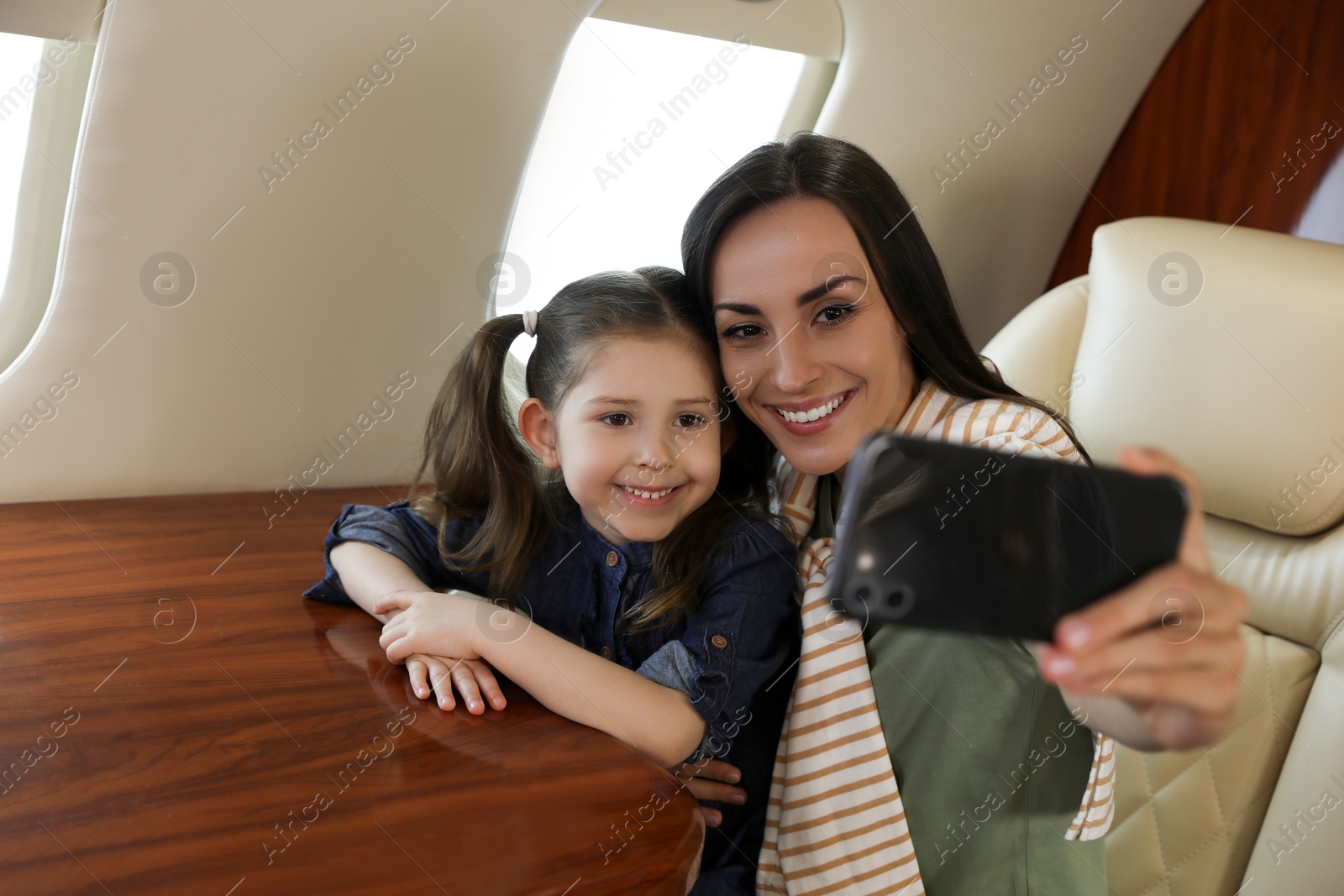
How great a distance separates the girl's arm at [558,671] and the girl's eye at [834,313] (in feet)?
1.47

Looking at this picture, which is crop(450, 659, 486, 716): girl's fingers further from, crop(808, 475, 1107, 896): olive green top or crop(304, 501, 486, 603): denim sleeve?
crop(808, 475, 1107, 896): olive green top

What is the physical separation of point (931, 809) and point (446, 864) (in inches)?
20.6

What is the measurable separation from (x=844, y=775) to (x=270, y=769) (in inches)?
21.2

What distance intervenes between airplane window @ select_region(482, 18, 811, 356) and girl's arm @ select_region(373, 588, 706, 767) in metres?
0.81

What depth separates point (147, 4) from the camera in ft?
3.84

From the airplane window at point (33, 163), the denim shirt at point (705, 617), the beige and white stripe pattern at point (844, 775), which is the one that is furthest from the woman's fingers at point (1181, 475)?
the airplane window at point (33, 163)

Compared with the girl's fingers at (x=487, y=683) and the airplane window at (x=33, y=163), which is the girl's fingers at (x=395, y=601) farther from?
the airplane window at (x=33, y=163)

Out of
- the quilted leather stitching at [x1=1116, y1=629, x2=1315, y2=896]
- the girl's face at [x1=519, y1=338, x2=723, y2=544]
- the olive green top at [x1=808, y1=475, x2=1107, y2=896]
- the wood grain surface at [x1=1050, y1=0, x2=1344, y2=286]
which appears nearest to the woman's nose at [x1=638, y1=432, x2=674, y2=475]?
the girl's face at [x1=519, y1=338, x2=723, y2=544]

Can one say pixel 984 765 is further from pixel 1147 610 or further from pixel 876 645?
pixel 1147 610

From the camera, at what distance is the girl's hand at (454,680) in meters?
0.94

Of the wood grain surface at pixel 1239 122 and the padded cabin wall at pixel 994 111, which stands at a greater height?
the padded cabin wall at pixel 994 111

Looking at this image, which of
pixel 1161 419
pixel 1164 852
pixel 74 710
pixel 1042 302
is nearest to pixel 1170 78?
pixel 1042 302

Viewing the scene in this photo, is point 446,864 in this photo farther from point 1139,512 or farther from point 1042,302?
point 1042,302

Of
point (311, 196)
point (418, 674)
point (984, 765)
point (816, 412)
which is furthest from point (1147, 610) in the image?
point (311, 196)
